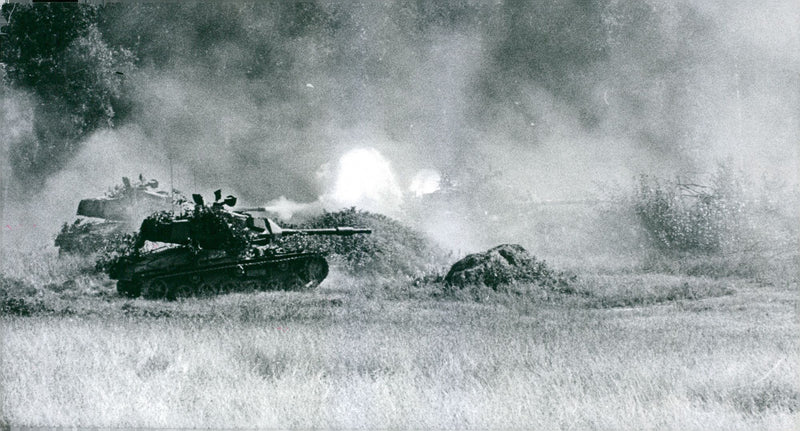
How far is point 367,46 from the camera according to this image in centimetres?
3112

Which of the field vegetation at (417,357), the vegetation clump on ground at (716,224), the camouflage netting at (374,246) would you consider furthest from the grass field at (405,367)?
the vegetation clump on ground at (716,224)

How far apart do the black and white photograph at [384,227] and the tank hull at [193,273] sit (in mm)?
55

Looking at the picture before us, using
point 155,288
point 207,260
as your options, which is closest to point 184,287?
point 155,288

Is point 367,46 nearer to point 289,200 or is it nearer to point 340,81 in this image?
point 340,81

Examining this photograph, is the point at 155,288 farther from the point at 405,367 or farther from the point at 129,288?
the point at 405,367

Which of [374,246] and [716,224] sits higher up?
[374,246]

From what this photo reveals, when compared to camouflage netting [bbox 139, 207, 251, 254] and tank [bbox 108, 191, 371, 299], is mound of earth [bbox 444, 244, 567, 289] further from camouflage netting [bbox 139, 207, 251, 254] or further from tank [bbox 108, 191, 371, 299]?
camouflage netting [bbox 139, 207, 251, 254]

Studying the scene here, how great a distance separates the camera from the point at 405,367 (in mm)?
8117

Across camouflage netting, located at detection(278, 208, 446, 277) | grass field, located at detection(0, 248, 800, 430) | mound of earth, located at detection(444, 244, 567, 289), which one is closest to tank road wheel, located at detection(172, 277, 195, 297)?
grass field, located at detection(0, 248, 800, 430)

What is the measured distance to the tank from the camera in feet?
52.0

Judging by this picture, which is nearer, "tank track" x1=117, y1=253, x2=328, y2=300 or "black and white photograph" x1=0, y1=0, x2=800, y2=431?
"black and white photograph" x1=0, y1=0, x2=800, y2=431

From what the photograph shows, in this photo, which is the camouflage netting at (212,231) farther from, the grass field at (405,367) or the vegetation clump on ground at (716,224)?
the vegetation clump on ground at (716,224)

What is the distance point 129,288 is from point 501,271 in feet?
26.3

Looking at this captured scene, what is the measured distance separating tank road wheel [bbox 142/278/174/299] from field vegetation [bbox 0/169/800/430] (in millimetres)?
448
